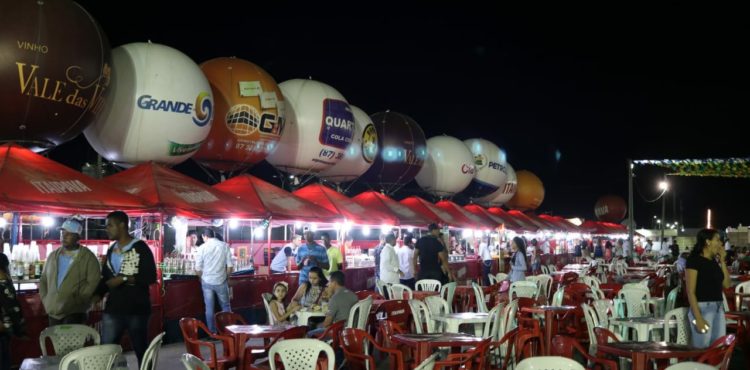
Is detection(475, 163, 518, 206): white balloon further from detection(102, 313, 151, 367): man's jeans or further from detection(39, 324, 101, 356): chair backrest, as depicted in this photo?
detection(39, 324, 101, 356): chair backrest

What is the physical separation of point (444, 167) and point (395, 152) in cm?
388

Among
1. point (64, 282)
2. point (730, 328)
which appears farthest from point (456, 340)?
point (730, 328)

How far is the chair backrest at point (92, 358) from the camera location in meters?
4.80

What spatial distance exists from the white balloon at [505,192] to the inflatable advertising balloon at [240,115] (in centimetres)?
→ 1634

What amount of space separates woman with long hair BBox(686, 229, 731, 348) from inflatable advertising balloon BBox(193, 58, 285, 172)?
31.4ft

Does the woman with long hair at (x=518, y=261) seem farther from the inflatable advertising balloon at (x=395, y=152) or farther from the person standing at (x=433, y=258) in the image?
the inflatable advertising balloon at (x=395, y=152)

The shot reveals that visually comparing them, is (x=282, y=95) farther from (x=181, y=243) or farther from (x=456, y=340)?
(x=456, y=340)

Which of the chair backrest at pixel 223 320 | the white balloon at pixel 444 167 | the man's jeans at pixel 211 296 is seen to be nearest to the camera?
the chair backrest at pixel 223 320

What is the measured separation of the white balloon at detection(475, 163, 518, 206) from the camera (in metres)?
30.8

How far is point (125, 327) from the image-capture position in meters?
7.29

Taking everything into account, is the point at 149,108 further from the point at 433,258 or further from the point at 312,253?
the point at 433,258

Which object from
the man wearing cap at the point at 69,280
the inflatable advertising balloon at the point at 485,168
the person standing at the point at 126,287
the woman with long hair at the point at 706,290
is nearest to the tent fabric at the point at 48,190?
the man wearing cap at the point at 69,280

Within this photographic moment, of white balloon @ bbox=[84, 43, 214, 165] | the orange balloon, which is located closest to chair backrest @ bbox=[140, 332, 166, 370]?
white balloon @ bbox=[84, 43, 214, 165]

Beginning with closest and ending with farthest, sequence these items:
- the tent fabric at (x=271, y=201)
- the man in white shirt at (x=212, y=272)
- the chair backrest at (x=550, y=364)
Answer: the chair backrest at (x=550, y=364), the man in white shirt at (x=212, y=272), the tent fabric at (x=271, y=201)
